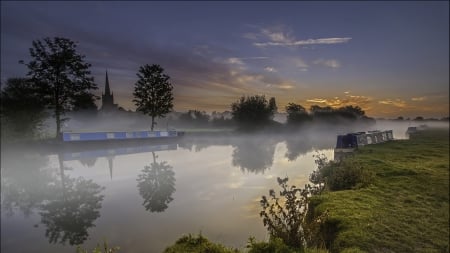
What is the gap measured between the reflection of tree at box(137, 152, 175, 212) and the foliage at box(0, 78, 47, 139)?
25971 mm

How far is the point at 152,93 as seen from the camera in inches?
2151

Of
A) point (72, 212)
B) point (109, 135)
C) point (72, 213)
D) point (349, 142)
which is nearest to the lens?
point (72, 213)

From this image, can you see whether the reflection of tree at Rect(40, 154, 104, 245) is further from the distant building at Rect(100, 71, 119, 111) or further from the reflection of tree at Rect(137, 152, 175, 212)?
the distant building at Rect(100, 71, 119, 111)

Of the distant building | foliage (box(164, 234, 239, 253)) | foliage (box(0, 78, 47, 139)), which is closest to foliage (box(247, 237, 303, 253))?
Answer: foliage (box(164, 234, 239, 253))

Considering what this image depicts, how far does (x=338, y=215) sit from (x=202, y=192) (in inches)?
277

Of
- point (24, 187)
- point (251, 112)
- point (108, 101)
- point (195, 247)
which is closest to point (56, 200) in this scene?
point (24, 187)

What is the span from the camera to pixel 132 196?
41.6 feet

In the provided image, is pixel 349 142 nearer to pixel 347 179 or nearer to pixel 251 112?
pixel 347 179

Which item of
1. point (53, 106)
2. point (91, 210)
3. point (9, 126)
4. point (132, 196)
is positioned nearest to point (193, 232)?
point (91, 210)

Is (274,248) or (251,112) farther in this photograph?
(251,112)

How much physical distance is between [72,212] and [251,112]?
68.6 metres

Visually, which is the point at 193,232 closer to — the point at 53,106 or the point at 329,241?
the point at 329,241

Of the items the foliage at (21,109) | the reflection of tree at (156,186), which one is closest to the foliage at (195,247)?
the reflection of tree at (156,186)

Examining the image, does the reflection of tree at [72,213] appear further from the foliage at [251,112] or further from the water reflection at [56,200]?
the foliage at [251,112]
